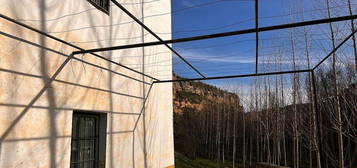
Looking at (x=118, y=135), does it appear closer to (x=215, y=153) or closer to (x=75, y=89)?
(x=75, y=89)

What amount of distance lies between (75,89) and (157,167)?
3.73 meters

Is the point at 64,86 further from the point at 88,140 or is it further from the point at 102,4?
the point at 102,4

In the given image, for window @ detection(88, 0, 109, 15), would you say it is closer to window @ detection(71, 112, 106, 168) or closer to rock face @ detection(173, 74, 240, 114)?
window @ detection(71, 112, 106, 168)

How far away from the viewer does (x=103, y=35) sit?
407 centimetres

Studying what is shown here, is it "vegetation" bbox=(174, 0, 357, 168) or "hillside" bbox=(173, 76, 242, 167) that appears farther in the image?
"hillside" bbox=(173, 76, 242, 167)

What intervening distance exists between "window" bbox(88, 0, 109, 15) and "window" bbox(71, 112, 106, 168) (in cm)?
188

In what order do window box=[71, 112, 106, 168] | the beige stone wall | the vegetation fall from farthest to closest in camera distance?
the vegetation
window box=[71, 112, 106, 168]
the beige stone wall

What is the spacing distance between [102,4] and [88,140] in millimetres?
2481

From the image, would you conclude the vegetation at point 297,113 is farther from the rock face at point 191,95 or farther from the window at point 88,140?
the window at point 88,140

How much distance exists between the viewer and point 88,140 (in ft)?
12.4

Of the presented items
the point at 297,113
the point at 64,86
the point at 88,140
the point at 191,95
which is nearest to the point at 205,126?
the point at 191,95

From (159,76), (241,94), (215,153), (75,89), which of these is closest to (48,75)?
(75,89)

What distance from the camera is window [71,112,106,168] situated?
348 cm

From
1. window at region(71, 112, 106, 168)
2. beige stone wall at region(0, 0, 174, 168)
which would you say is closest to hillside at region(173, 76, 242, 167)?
beige stone wall at region(0, 0, 174, 168)
